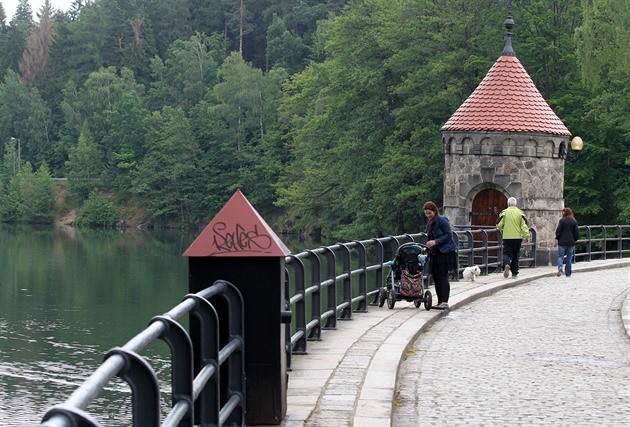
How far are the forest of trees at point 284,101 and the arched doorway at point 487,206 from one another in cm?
1152

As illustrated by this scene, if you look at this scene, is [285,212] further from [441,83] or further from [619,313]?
[619,313]

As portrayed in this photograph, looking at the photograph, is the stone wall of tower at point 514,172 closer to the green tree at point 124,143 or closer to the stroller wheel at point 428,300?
the stroller wheel at point 428,300

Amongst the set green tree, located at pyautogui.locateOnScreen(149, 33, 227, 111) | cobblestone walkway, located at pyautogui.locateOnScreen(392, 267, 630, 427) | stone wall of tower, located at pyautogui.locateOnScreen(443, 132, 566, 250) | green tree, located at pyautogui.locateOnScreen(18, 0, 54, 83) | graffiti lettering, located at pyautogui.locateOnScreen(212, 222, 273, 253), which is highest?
green tree, located at pyautogui.locateOnScreen(18, 0, 54, 83)

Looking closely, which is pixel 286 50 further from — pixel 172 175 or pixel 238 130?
pixel 172 175

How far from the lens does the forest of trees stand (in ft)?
143

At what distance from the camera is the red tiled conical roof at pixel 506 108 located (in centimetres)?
2881

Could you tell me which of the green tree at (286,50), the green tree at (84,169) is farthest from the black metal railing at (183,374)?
the green tree at (286,50)

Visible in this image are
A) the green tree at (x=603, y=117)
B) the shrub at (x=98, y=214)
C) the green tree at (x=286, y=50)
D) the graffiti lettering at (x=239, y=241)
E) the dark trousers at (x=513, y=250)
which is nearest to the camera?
the graffiti lettering at (x=239, y=241)

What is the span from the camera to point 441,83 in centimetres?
4600

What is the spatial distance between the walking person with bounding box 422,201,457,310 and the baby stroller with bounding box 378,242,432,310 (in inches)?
8.8

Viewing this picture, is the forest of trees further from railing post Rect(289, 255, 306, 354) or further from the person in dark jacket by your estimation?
railing post Rect(289, 255, 306, 354)

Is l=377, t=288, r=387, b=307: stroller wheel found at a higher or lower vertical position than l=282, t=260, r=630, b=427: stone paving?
higher

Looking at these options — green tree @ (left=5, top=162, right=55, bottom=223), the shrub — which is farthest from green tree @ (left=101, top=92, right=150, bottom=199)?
green tree @ (left=5, top=162, right=55, bottom=223)

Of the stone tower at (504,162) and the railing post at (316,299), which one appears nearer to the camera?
the railing post at (316,299)
